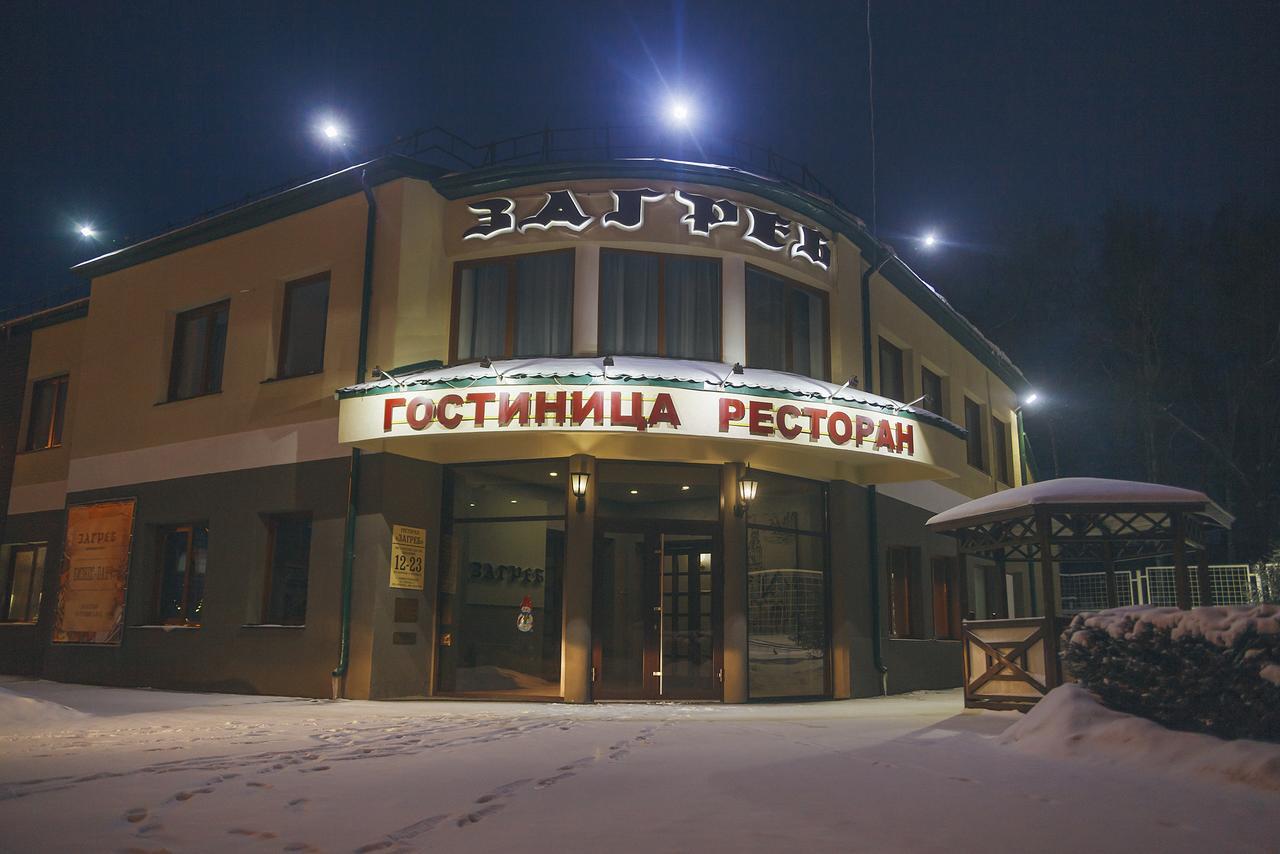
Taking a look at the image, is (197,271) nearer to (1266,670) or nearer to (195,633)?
(195,633)

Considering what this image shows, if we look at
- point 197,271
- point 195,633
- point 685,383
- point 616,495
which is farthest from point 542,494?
point 197,271

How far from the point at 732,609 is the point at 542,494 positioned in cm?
291

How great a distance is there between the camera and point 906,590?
1817 centimetres

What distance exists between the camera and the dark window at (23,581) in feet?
61.8

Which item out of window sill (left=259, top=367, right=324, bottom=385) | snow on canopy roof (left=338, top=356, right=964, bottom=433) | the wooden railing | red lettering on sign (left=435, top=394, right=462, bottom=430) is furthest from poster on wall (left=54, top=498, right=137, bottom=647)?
the wooden railing

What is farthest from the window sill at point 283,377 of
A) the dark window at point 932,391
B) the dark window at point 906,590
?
the dark window at point 932,391

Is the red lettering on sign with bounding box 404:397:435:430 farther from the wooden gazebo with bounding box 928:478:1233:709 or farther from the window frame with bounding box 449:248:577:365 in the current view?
the wooden gazebo with bounding box 928:478:1233:709

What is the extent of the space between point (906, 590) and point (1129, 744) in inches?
424

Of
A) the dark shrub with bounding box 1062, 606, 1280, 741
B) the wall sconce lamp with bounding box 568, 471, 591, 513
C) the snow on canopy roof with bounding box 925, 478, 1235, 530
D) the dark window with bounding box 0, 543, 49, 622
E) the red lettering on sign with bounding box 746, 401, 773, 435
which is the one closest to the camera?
the dark shrub with bounding box 1062, 606, 1280, 741

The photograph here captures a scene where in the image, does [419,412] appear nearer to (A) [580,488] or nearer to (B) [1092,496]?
(A) [580,488]

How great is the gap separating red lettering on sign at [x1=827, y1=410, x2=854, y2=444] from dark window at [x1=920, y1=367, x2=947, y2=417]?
6.42 m

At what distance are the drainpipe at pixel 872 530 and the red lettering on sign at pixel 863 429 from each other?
264 cm

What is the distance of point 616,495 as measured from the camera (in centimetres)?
1376

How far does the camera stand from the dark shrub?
7012 mm
